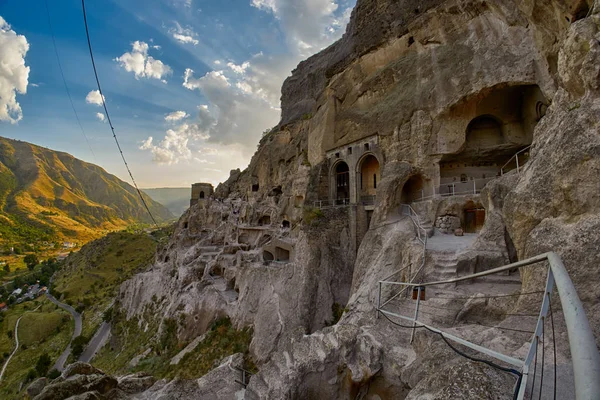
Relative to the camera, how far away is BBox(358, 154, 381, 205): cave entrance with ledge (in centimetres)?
2119

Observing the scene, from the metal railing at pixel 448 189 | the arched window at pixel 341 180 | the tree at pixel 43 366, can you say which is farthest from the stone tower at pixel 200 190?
the metal railing at pixel 448 189

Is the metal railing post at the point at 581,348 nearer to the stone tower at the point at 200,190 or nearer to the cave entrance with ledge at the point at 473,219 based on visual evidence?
the cave entrance with ledge at the point at 473,219

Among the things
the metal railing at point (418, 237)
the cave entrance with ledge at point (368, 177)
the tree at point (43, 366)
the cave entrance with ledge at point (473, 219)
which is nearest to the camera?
the metal railing at point (418, 237)

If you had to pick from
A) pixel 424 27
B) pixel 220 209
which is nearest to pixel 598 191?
pixel 424 27

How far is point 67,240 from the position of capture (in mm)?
110375

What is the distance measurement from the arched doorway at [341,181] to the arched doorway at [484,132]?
31.3 feet

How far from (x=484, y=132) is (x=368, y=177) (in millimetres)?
8481

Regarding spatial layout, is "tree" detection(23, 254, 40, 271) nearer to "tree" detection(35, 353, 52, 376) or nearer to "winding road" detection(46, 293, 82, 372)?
"winding road" detection(46, 293, 82, 372)

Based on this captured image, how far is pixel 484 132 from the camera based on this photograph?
17.4 metres

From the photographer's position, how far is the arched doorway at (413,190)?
17.3m

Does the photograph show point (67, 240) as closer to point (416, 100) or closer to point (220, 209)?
point (220, 209)

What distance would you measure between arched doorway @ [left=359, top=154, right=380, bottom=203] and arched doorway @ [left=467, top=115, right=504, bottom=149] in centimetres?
662

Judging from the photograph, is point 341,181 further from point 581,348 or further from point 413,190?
point 581,348

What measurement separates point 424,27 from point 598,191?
55.7ft
